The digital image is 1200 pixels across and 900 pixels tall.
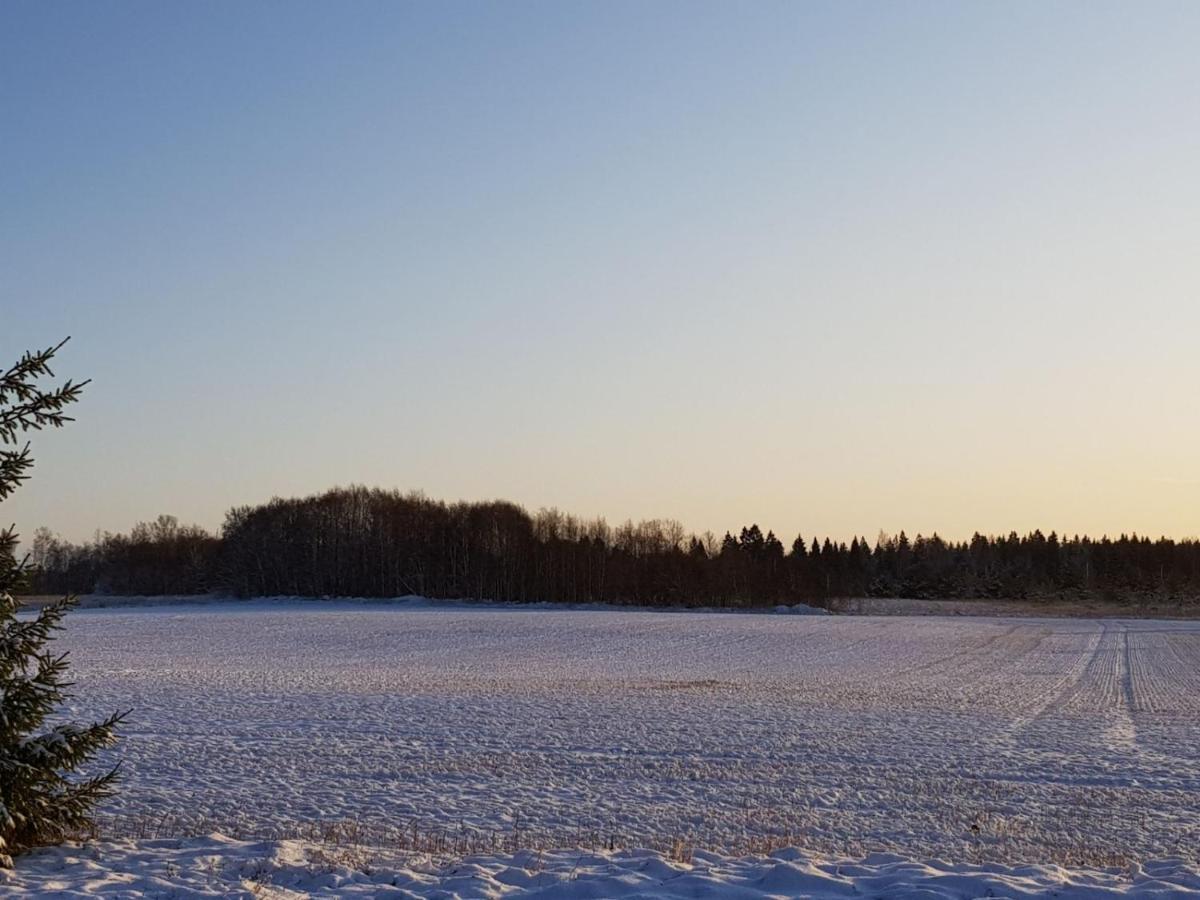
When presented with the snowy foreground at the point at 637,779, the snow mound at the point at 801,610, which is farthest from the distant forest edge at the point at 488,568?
the snowy foreground at the point at 637,779

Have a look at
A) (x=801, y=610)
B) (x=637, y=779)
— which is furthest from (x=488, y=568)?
(x=637, y=779)

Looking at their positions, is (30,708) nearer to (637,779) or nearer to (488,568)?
(637,779)

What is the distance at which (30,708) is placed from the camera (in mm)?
10641

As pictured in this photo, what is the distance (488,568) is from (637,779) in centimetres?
10404

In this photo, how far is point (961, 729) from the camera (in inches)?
954

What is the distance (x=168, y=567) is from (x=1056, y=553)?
5638 inches

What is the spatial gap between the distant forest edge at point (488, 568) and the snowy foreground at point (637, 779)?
72.3m

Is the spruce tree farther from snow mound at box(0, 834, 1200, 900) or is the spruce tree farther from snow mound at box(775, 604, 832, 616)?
snow mound at box(775, 604, 832, 616)

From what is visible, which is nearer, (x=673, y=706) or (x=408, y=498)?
(x=673, y=706)

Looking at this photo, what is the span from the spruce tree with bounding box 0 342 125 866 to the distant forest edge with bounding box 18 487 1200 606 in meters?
102

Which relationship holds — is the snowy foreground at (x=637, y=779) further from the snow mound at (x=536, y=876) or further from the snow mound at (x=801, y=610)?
the snow mound at (x=801, y=610)

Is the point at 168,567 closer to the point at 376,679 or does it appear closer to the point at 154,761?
the point at 376,679

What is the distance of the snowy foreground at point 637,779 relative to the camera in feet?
34.0

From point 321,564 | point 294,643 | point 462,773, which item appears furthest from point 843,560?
point 462,773
